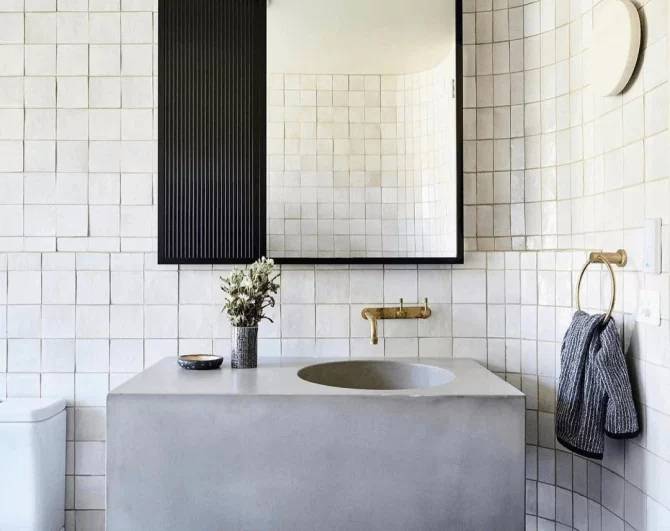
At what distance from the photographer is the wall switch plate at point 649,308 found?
1.24m

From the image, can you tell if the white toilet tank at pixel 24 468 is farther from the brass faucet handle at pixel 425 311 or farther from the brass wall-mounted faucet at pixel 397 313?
the brass faucet handle at pixel 425 311

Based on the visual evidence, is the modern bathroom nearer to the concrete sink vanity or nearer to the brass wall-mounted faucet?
the brass wall-mounted faucet

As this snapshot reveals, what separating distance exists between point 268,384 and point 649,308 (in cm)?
94

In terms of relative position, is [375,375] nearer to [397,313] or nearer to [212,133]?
[397,313]

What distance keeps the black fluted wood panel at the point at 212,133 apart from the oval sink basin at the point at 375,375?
0.45 meters

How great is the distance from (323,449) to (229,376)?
0.37 meters

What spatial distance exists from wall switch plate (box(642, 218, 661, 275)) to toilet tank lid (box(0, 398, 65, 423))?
173 cm

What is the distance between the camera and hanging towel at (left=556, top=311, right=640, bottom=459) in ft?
4.26

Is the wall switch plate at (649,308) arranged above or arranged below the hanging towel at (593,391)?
above

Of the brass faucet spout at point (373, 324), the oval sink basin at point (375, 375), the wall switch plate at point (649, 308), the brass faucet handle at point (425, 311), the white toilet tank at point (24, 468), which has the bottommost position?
the white toilet tank at point (24, 468)

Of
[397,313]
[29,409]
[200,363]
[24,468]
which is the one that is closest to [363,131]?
[397,313]

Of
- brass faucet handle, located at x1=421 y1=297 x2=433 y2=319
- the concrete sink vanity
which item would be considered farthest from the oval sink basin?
the concrete sink vanity

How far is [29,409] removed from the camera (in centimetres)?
165

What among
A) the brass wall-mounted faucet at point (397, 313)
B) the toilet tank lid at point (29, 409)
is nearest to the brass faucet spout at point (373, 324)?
the brass wall-mounted faucet at point (397, 313)
